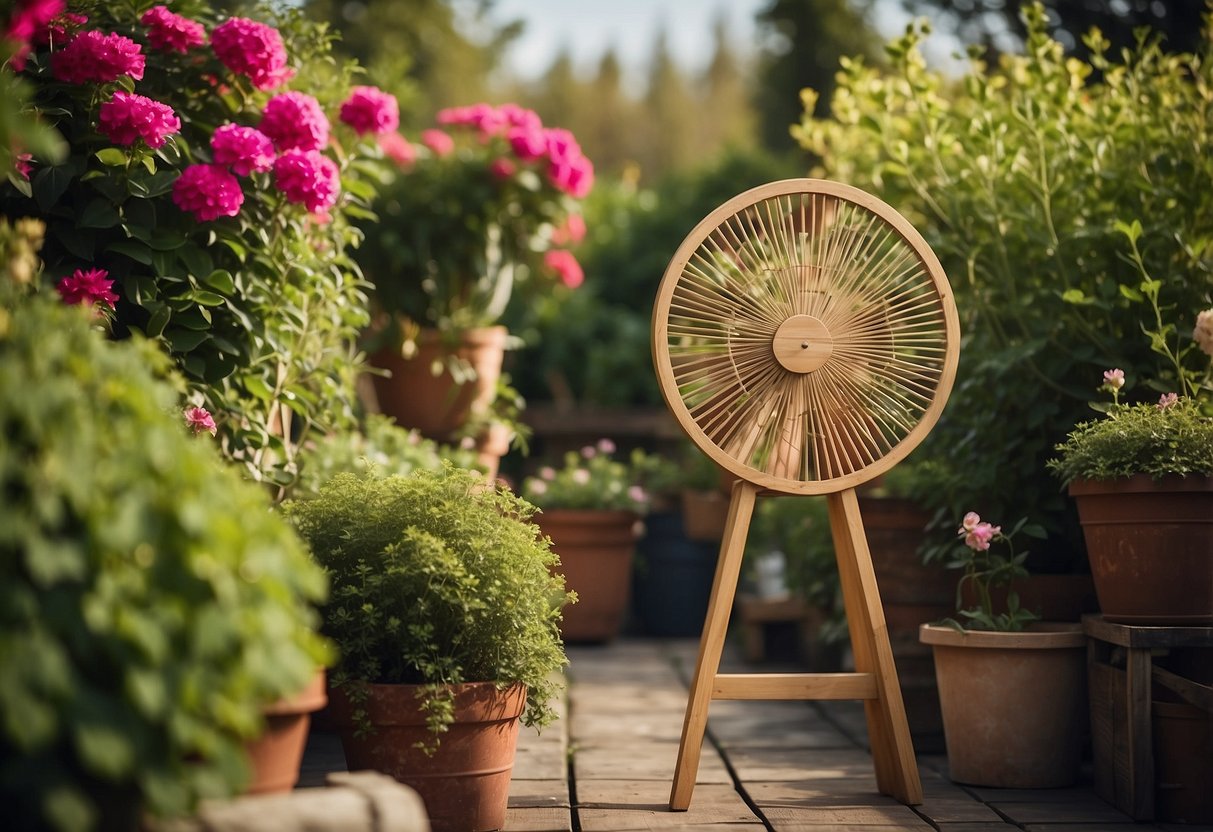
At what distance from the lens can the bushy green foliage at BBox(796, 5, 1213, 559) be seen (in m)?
3.06

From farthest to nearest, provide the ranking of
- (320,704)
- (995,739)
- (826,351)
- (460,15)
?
(460,15) → (995,739) → (826,351) → (320,704)

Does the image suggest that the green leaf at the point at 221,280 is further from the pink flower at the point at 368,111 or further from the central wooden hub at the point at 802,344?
the central wooden hub at the point at 802,344

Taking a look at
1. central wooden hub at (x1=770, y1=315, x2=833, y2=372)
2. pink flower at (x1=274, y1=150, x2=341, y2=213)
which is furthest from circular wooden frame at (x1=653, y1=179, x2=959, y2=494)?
pink flower at (x1=274, y1=150, x2=341, y2=213)

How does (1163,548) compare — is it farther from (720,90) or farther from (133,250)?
(720,90)

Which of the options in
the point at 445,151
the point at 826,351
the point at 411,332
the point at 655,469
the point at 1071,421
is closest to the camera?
the point at 826,351

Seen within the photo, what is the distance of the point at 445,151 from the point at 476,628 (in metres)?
2.83

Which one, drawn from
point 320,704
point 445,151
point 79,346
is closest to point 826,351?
point 320,704

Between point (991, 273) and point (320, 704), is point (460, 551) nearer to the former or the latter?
point (320, 704)

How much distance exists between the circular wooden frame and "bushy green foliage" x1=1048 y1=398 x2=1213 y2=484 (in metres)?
0.35

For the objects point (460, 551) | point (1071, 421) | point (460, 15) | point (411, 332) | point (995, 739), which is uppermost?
point (460, 15)

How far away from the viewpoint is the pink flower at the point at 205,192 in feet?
8.47

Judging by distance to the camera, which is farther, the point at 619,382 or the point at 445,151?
the point at 619,382

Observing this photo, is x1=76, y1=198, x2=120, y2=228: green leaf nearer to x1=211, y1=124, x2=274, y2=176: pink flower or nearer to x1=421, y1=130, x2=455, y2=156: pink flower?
x1=211, y1=124, x2=274, y2=176: pink flower

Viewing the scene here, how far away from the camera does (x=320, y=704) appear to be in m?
1.78
